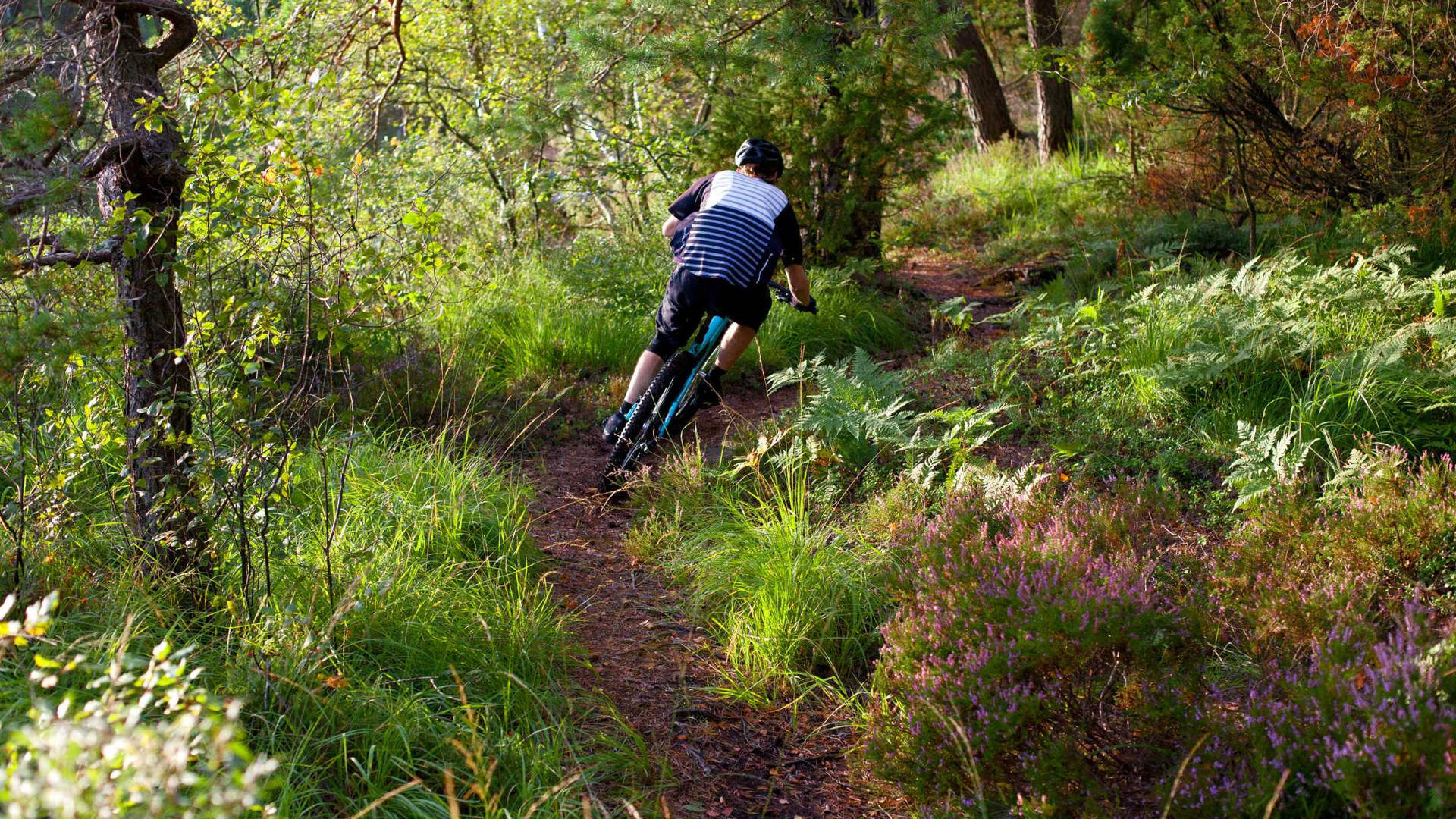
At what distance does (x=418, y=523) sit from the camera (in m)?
4.54

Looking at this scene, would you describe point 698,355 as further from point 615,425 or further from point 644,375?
point 615,425

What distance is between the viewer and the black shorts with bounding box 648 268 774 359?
18.9 ft

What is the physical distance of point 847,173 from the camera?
8.98 m

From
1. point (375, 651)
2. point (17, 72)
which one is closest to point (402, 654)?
point (375, 651)

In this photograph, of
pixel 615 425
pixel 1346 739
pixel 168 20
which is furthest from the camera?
pixel 615 425

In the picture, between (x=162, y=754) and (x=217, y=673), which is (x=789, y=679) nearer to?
(x=217, y=673)

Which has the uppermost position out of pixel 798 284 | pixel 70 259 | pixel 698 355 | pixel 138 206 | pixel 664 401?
pixel 138 206

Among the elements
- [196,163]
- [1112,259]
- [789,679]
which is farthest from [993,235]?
[196,163]

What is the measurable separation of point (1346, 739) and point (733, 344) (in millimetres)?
3753

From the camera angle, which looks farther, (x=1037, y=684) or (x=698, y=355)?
(x=698, y=355)

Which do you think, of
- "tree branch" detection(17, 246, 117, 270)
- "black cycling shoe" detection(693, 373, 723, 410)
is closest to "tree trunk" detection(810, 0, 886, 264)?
"black cycling shoe" detection(693, 373, 723, 410)

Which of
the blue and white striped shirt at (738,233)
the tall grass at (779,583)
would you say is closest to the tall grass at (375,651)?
the tall grass at (779,583)

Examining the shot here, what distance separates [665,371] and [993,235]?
22.8 feet

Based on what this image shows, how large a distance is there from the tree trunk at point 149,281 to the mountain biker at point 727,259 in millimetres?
2502
